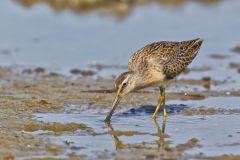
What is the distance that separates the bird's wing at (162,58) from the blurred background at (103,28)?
3.08m

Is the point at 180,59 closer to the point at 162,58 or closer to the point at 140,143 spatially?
the point at 162,58

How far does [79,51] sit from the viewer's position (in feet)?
61.7

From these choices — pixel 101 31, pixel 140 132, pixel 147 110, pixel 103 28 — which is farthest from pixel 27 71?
Answer: pixel 140 132

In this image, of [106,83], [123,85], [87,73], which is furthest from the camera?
[87,73]

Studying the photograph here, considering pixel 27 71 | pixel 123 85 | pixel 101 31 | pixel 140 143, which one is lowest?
pixel 27 71

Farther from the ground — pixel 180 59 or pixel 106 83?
pixel 180 59

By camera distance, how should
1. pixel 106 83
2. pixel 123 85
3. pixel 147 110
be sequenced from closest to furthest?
pixel 123 85
pixel 147 110
pixel 106 83

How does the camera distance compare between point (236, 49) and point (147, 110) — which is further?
point (236, 49)

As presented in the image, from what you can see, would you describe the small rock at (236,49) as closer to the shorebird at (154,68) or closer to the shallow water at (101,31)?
the shallow water at (101,31)

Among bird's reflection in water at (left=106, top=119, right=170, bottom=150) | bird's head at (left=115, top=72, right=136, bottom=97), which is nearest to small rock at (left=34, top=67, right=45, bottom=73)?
bird's head at (left=115, top=72, right=136, bottom=97)

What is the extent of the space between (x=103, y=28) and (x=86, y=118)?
9176 mm

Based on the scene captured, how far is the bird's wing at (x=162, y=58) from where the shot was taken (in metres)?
12.8

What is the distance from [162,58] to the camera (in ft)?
42.4

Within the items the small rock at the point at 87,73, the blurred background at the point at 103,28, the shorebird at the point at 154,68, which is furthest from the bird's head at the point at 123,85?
the blurred background at the point at 103,28
